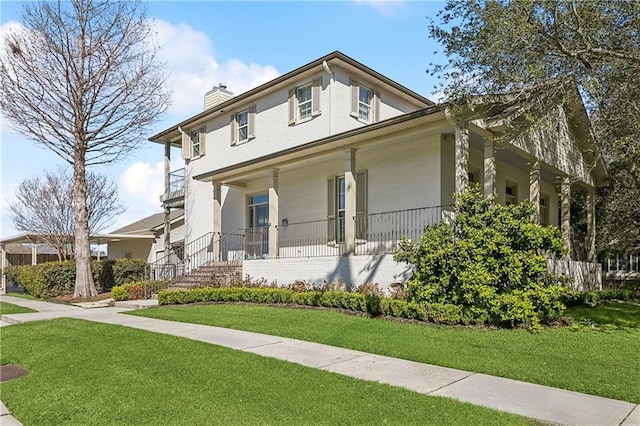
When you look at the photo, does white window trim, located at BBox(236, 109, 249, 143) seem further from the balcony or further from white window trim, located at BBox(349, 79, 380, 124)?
white window trim, located at BBox(349, 79, 380, 124)

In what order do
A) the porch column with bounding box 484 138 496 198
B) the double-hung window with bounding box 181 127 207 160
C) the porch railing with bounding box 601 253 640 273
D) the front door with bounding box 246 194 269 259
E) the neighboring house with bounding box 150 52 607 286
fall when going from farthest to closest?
the porch railing with bounding box 601 253 640 273 < the double-hung window with bounding box 181 127 207 160 < the front door with bounding box 246 194 269 259 < the neighboring house with bounding box 150 52 607 286 < the porch column with bounding box 484 138 496 198

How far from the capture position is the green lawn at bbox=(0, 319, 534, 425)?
170 inches

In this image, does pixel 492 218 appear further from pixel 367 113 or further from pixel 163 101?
pixel 163 101

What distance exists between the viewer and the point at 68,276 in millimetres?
19047

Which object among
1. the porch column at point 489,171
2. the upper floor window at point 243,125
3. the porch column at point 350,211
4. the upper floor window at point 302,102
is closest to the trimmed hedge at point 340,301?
the porch column at point 350,211

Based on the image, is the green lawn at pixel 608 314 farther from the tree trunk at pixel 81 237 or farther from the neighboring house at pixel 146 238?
the neighboring house at pixel 146 238

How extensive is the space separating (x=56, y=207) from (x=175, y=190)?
412 inches

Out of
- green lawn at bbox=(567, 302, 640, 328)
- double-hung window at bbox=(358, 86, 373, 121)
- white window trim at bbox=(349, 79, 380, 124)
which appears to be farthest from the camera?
double-hung window at bbox=(358, 86, 373, 121)

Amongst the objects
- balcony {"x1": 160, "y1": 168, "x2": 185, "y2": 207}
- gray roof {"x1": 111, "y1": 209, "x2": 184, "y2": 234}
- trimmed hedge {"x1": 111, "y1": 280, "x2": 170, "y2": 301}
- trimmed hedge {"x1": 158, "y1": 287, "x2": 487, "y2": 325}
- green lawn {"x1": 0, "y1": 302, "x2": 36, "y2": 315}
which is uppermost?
balcony {"x1": 160, "y1": 168, "x2": 185, "y2": 207}

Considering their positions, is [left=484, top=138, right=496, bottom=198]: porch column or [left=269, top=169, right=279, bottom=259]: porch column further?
[left=269, top=169, right=279, bottom=259]: porch column

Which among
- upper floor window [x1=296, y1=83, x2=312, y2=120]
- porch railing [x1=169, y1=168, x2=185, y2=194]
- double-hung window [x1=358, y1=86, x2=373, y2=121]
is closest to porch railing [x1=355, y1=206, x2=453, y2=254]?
double-hung window [x1=358, y1=86, x2=373, y2=121]

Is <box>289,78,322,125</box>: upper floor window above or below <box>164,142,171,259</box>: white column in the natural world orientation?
above

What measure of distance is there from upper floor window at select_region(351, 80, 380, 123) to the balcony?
10478 millimetres

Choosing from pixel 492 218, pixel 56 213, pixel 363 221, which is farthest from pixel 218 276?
pixel 56 213
